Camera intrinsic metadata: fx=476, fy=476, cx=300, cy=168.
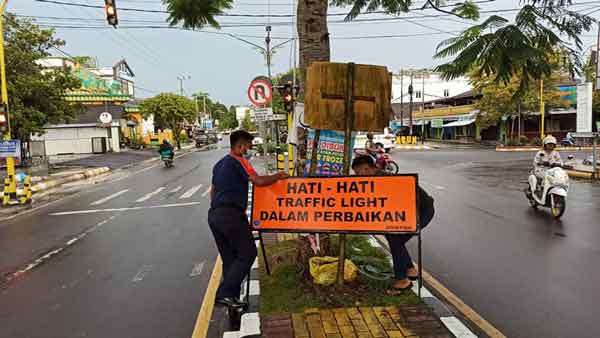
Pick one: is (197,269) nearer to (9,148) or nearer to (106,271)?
(106,271)

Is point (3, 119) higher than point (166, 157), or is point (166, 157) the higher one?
point (3, 119)

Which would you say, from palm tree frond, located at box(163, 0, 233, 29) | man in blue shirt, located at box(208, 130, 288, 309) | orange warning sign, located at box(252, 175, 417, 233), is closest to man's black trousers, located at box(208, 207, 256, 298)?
man in blue shirt, located at box(208, 130, 288, 309)

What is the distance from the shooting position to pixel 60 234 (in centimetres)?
927

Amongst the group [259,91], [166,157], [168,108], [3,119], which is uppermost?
[168,108]

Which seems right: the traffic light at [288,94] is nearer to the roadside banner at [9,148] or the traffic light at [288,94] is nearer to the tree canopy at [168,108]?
the roadside banner at [9,148]

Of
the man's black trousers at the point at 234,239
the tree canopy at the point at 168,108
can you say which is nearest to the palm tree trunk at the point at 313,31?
the man's black trousers at the point at 234,239

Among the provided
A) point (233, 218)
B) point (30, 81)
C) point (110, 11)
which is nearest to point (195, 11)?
point (233, 218)

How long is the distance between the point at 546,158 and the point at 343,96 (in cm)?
675

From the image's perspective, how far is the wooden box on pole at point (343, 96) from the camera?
15.6ft

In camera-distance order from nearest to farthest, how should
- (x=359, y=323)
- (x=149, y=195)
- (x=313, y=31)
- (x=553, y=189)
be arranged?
(x=359, y=323) → (x=313, y=31) → (x=553, y=189) → (x=149, y=195)

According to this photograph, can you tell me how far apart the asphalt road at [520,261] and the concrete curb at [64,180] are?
14417 millimetres

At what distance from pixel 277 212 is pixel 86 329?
213 centimetres

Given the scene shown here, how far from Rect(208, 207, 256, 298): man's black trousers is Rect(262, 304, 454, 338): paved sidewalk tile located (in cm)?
45

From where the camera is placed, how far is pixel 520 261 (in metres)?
6.34
